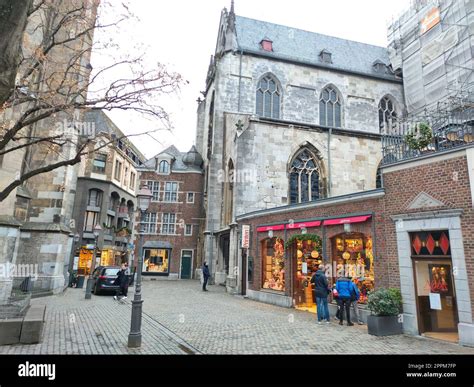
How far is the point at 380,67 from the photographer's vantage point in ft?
111

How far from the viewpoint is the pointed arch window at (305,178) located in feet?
74.8

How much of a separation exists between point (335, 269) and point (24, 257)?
48.7 ft

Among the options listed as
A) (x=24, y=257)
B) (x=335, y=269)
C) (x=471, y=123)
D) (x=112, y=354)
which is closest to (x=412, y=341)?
(x=335, y=269)

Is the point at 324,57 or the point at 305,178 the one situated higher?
the point at 324,57

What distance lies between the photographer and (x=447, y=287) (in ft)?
29.0

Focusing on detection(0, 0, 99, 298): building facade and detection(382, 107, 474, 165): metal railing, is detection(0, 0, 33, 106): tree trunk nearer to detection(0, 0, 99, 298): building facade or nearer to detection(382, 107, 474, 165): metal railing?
detection(382, 107, 474, 165): metal railing

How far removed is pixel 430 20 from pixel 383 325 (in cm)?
2502

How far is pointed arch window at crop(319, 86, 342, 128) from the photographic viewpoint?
3108cm

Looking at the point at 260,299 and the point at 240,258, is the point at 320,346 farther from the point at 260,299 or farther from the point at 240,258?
the point at 240,258

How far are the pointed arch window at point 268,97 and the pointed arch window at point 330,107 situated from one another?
4.42 meters

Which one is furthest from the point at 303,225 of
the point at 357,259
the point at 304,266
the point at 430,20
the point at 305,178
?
the point at 430,20

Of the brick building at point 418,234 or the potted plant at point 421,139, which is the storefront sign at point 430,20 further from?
the brick building at point 418,234

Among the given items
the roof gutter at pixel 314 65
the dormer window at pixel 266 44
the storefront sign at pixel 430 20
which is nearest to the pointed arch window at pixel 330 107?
the roof gutter at pixel 314 65

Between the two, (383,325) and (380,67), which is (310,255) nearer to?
(383,325)
